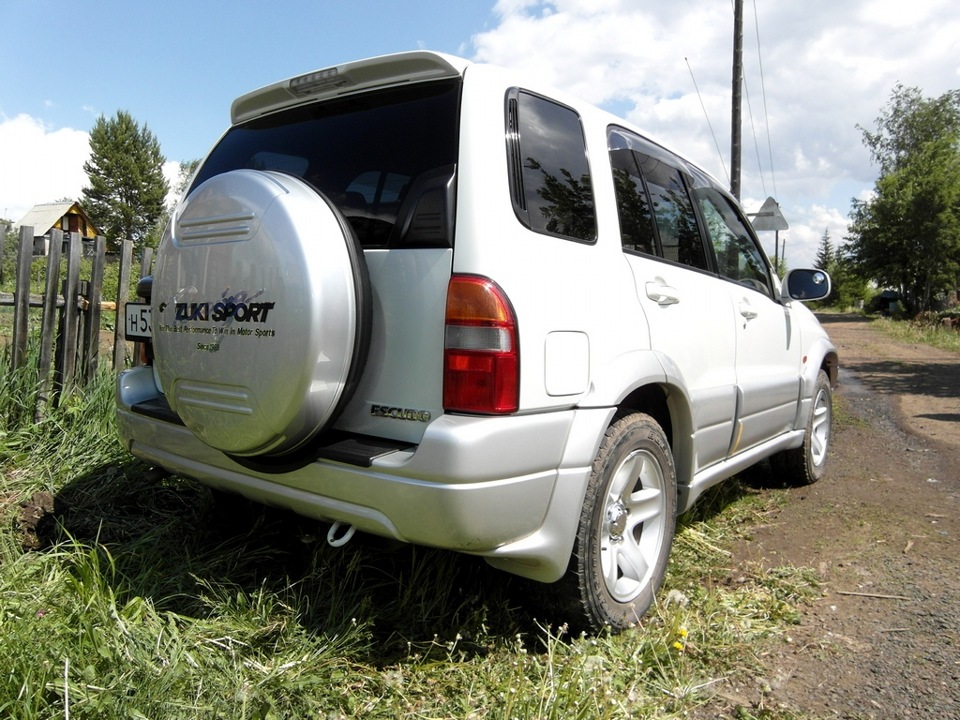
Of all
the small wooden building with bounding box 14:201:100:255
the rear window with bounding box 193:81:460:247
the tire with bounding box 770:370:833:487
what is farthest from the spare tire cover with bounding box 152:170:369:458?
the small wooden building with bounding box 14:201:100:255

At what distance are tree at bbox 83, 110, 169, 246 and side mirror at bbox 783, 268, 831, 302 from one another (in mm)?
63865

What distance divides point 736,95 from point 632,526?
14646 millimetres

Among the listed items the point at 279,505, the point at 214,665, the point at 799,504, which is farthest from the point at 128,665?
the point at 799,504

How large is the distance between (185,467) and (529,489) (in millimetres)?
1288

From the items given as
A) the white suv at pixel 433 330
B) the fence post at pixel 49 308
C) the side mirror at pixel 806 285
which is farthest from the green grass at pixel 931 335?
the fence post at pixel 49 308

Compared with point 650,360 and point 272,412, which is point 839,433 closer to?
point 650,360

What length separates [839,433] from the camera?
666 cm

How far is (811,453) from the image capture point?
4703 millimetres

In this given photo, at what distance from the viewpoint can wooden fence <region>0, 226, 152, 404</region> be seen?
164 inches

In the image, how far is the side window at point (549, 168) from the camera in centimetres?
226

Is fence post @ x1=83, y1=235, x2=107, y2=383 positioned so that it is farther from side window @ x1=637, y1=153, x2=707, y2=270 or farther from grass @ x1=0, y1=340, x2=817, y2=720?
side window @ x1=637, y1=153, x2=707, y2=270

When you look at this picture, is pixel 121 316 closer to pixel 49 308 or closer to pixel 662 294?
pixel 49 308

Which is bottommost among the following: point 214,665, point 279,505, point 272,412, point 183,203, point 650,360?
point 214,665

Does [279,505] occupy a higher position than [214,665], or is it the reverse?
[279,505]
